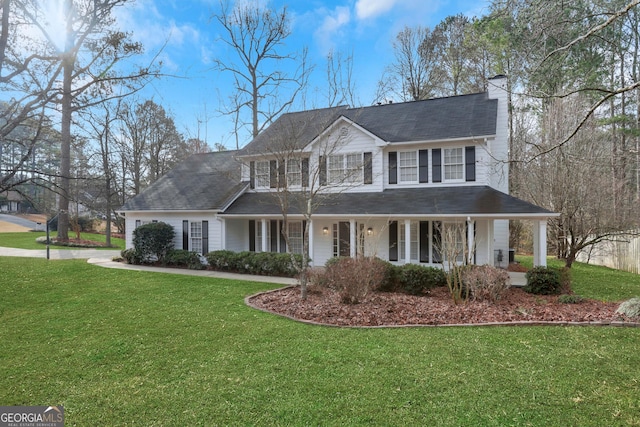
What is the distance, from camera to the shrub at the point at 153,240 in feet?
49.3

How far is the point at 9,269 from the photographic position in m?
12.1

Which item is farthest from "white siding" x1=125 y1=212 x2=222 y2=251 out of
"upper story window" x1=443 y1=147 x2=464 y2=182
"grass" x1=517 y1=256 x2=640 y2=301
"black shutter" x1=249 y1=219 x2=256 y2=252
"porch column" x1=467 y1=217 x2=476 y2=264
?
"grass" x1=517 y1=256 x2=640 y2=301

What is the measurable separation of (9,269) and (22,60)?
317 inches

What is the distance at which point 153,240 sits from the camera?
1505 cm

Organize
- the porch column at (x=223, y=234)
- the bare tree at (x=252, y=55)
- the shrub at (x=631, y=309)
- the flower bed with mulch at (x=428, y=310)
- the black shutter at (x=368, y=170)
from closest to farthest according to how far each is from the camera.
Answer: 1. the shrub at (x=631, y=309)
2. the flower bed with mulch at (x=428, y=310)
3. the black shutter at (x=368, y=170)
4. the porch column at (x=223, y=234)
5. the bare tree at (x=252, y=55)

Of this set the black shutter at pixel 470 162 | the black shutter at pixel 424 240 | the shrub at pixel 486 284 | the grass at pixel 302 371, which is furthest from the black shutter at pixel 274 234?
the shrub at pixel 486 284

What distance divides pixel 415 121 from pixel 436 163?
8.00ft

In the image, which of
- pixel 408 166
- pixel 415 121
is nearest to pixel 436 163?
pixel 408 166

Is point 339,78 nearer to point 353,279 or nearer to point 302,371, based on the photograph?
point 353,279

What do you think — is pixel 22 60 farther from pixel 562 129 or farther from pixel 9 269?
pixel 562 129

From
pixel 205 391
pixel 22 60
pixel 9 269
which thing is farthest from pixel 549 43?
pixel 9 269

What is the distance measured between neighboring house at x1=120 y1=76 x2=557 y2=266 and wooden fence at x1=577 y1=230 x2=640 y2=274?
18.6 ft

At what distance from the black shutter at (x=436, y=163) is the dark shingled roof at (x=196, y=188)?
8651 millimetres

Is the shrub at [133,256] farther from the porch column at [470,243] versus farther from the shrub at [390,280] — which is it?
the porch column at [470,243]
